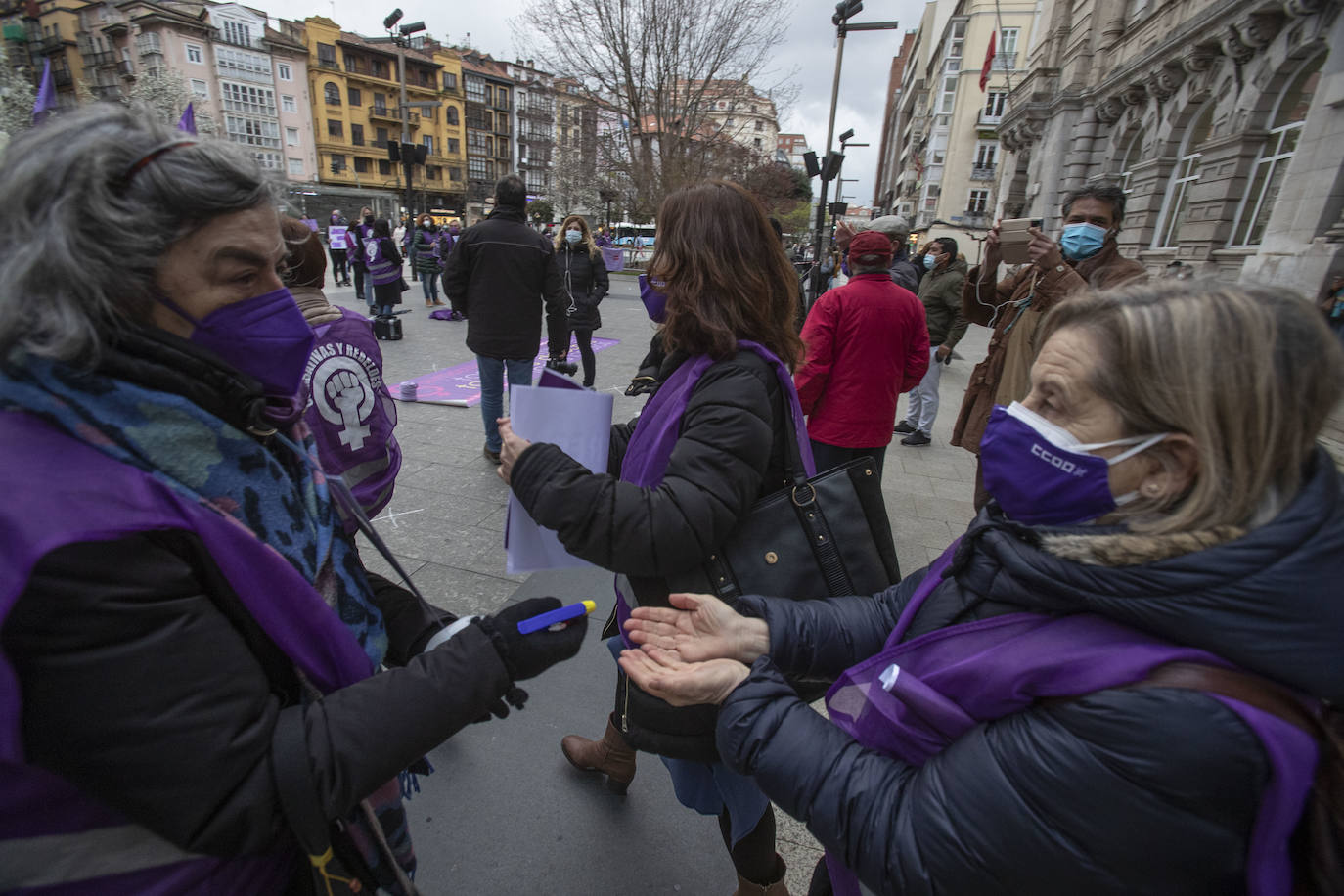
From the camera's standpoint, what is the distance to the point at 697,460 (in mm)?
1381

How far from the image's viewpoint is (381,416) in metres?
2.51

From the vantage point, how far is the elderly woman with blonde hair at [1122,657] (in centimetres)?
71

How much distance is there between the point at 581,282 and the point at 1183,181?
14.9 m

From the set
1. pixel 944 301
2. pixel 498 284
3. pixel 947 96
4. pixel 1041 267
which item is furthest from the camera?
pixel 947 96

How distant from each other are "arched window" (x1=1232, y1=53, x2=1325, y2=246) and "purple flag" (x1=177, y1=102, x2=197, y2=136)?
49.0 feet

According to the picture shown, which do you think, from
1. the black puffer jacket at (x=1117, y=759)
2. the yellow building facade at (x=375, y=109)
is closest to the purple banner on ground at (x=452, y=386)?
the black puffer jacket at (x=1117, y=759)

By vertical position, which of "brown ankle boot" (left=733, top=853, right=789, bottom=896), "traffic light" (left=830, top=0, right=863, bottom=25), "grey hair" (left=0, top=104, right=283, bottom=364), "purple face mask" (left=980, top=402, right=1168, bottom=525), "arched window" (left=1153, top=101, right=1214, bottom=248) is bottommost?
"brown ankle boot" (left=733, top=853, right=789, bottom=896)

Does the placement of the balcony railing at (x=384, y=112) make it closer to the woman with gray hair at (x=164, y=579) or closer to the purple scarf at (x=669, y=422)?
the purple scarf at (x=669, y=422)

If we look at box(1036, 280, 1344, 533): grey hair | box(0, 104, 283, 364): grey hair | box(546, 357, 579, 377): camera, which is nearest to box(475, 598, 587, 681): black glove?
box(0, 104, 283, 364): grey hair

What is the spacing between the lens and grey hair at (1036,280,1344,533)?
804 mm

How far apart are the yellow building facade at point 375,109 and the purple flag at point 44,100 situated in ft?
178

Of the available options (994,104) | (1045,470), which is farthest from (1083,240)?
(994,104)

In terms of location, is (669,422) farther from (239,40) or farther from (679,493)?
(239,40)

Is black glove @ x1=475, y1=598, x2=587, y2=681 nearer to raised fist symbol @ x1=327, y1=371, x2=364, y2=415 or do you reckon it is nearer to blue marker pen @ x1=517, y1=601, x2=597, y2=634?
blue marker pen @ x1=517, y1=601, x2=597, y2=634
